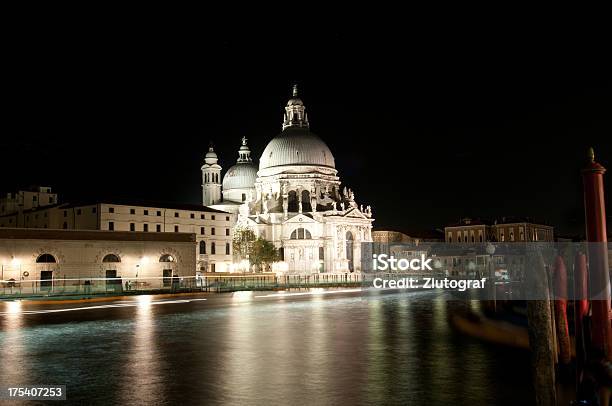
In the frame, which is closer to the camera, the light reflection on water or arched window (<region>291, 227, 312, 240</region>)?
the light reflection on water

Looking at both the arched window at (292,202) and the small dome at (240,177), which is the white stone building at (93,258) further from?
the small dome at (240,177)

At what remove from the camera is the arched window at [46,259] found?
50062mm

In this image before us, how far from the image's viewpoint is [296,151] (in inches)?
3824

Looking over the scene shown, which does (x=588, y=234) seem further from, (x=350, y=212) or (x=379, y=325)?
(x=350, y=212)

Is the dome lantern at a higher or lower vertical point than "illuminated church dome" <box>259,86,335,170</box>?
higher

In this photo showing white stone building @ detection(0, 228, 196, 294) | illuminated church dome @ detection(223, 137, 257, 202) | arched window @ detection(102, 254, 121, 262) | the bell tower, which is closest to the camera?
white stone building @ detection(0, 228, 196, 294)

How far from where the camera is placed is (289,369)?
487 inches

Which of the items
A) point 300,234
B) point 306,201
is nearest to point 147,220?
point 300,234

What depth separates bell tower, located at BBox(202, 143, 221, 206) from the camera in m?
101

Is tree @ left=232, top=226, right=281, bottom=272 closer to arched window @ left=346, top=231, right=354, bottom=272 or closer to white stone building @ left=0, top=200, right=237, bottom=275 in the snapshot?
white stone building @ left=0, top=200, right=237, bottom=275

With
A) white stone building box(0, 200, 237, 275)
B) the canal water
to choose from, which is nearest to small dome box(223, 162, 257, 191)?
white stone building box(0, 200, 237, 275)

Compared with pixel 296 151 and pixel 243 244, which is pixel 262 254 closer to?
pixel 243 244

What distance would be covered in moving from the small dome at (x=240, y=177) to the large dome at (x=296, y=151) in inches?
265

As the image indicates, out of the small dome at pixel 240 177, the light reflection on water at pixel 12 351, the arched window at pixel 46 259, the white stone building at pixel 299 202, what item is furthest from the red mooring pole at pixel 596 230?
the small dome at pixel 240 177
